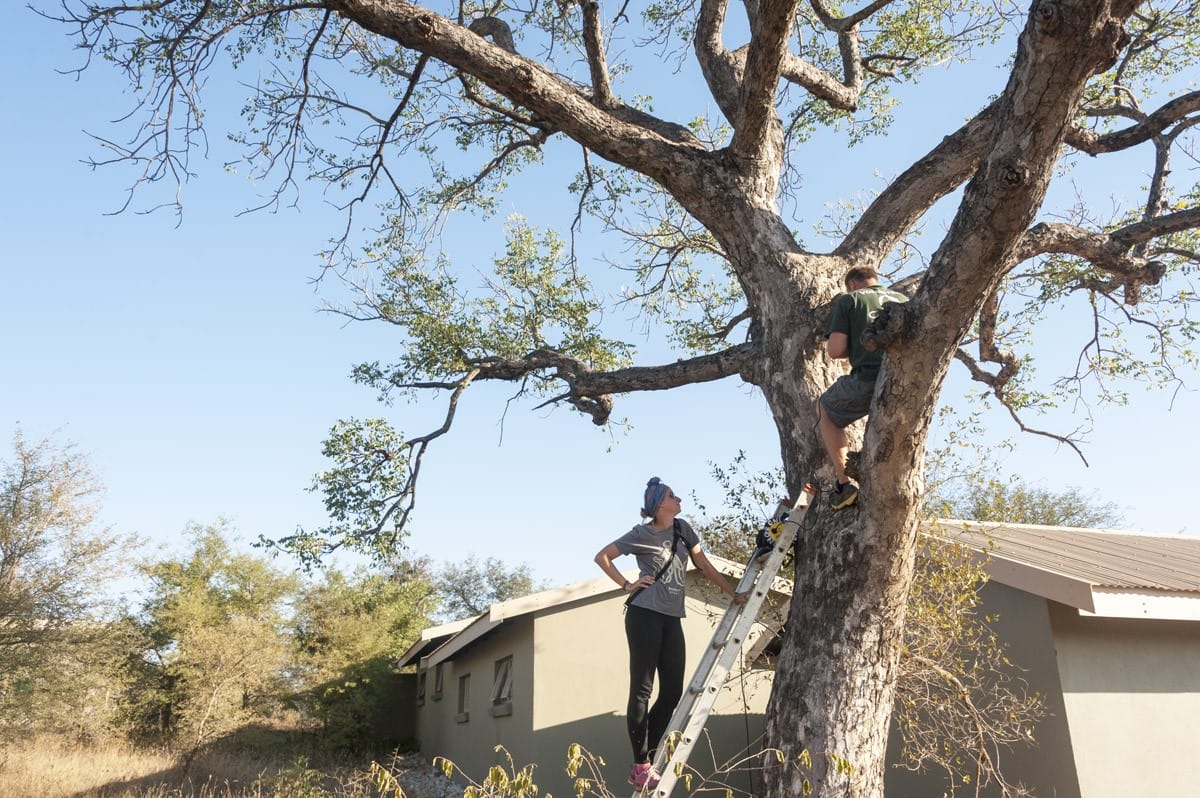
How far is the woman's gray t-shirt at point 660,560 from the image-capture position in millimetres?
5652

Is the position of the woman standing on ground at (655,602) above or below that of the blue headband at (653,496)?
below

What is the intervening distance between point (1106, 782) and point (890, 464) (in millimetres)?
4541

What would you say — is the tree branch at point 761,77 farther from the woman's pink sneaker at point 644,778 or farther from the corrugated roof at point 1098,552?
the woman's pink sneaker at point 644,778

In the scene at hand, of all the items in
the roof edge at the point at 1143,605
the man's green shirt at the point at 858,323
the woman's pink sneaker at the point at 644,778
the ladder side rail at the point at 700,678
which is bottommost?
the woman's pink sneaker at the point at 644,778

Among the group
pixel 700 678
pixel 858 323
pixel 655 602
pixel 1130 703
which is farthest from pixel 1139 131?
pixel 700 678

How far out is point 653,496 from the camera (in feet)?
19.7

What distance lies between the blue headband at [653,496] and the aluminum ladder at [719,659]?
2.97 ft

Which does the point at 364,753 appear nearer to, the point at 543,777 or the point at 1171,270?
the point at 543,777

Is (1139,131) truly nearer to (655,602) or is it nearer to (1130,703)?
(1130,703)

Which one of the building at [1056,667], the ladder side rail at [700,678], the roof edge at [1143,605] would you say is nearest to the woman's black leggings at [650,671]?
the ladder side rail at [700,678]

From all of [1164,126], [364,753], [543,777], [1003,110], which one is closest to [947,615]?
[1003,110]

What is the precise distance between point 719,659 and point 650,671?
3.87 feet

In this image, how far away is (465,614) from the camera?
4706cm

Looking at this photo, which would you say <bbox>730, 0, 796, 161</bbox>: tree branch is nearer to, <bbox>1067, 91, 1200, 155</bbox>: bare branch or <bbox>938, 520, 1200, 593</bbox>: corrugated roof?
<bbox>1067, 91, 1200, 155</bbox>: bare branch
